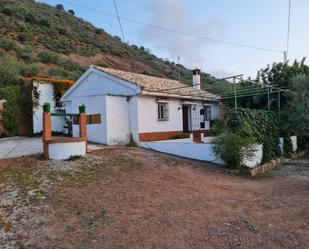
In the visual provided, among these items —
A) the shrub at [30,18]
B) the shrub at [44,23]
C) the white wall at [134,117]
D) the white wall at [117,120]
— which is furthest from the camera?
the shrub at [44,23]

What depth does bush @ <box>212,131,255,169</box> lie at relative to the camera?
12.8 m

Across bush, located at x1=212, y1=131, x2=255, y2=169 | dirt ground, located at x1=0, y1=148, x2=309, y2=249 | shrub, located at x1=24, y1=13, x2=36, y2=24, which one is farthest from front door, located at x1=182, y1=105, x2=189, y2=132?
shrub, located at x1=24, y1=13, x2=36, y2=24

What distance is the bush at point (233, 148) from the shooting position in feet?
42.0

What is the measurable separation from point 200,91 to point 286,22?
7255 mm

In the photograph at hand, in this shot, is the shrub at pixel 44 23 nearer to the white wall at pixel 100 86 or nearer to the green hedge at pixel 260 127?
the white wall at pixel 100 86

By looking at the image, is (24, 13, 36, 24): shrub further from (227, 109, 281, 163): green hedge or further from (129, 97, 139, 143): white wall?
(227, 109, 281, 163): green hedge

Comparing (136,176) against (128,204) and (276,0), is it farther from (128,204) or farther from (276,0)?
(276,0)

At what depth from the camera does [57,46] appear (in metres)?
45.2

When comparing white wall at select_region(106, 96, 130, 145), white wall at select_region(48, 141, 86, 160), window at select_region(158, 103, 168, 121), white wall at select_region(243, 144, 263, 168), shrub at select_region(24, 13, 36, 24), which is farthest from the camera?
shrub at select_region(24, 13, 36, 24)

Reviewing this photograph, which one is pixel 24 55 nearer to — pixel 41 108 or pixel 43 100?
pixel 43 100

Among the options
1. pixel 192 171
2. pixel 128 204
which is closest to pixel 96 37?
pixel 192 171

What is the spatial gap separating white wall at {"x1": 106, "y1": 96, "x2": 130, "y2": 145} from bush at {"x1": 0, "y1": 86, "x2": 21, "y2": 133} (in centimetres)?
774

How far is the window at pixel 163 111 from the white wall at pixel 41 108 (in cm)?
767

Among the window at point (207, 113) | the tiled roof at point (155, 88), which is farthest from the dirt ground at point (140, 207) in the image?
the window at point (207, 113)
